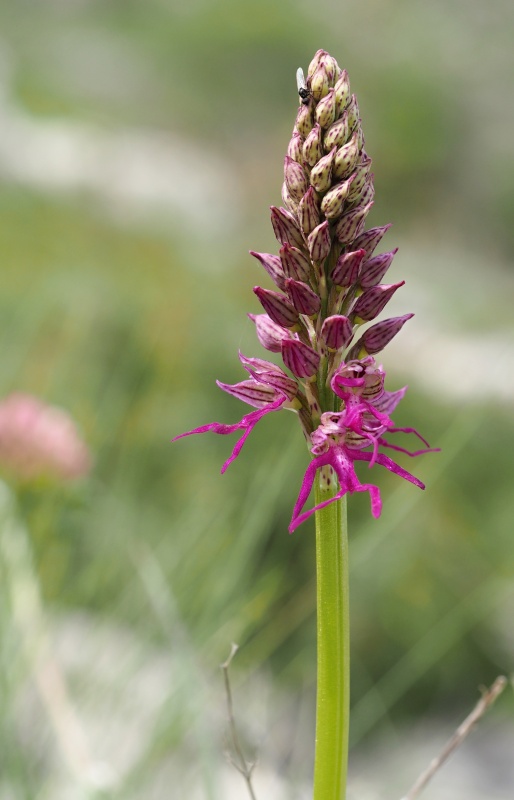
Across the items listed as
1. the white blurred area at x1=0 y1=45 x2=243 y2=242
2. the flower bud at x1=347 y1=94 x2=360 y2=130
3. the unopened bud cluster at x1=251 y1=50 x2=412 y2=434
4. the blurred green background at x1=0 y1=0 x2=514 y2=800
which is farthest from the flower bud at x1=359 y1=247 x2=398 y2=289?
the white blurred area at x1=0 y1=45 x2=243 y2=242

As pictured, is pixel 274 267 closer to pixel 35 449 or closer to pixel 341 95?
pixel 341 95

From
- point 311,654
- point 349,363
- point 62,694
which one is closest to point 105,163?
point 311,654

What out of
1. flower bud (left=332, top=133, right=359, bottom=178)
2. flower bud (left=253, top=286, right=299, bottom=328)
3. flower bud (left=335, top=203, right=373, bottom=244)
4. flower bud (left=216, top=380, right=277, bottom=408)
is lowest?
flower bud (left=216, top=380, right=277, bottom=408)

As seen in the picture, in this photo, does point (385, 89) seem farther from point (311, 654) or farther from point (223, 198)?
point (311, 654)

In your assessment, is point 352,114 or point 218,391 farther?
point 218,391

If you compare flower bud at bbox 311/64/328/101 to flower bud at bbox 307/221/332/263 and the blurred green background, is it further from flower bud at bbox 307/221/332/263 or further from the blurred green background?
the blurred green background

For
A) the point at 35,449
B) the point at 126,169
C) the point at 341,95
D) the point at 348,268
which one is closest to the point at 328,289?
the point at 348,268
